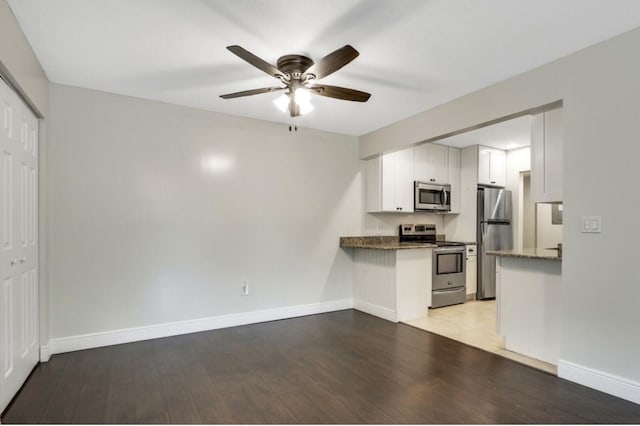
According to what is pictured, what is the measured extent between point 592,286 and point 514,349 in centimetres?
99

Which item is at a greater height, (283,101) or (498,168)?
(283,101)

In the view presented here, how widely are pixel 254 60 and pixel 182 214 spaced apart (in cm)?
207

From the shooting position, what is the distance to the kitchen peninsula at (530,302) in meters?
2.75

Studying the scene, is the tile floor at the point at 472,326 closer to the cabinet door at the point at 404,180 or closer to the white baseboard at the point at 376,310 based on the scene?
the white baseboard at the point at 376,310

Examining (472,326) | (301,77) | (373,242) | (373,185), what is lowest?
(472,326)

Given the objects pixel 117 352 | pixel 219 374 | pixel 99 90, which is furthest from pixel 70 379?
pixel 99 90

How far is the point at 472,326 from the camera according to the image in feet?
12.8

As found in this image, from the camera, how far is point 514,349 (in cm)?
305

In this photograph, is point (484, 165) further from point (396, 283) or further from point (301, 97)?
point (301, 97)

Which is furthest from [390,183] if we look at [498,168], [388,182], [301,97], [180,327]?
[180,327]

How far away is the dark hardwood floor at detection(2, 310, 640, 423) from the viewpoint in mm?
2055

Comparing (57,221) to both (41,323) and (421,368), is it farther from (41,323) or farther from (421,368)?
(421,368)

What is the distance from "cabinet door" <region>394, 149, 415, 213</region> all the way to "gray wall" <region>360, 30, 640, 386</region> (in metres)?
2.28

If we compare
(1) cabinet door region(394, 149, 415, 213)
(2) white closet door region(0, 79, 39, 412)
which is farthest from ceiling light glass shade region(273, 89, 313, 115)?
(1) cabinet door region(394, 149, 415, 213)
